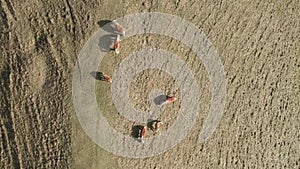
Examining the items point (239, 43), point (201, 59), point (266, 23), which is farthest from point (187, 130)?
point (266, 23)

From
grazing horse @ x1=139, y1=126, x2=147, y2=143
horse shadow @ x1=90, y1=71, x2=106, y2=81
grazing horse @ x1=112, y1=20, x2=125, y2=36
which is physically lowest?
grazing horse @ x1=139, y1=126, x2=147, y2=143

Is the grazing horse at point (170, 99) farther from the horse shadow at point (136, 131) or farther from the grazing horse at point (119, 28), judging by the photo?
the grazing horse at point (119, 28)

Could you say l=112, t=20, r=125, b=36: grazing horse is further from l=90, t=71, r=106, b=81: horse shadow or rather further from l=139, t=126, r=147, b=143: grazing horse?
l=139, t=126, r=147, b=143: grazing horse

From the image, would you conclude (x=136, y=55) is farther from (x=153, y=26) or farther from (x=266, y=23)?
(x=266, y=23)

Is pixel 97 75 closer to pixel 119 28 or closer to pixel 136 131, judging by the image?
pixel 119 28

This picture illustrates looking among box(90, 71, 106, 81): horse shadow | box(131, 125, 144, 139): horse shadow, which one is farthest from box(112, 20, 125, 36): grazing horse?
box(131, 125, 144, 139): horse shadow

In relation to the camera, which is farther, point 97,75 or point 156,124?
point 156,124

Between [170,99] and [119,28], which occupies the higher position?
[119,28]

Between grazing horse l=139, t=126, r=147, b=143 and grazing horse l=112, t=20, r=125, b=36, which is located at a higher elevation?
grazing horse l=112, t=20, r=125, b=36

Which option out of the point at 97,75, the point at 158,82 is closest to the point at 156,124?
the point at 158,82

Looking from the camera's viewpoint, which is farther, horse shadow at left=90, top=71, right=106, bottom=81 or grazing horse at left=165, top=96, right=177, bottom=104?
grazing horse at left=165, top=96, right=177, bottom=104
